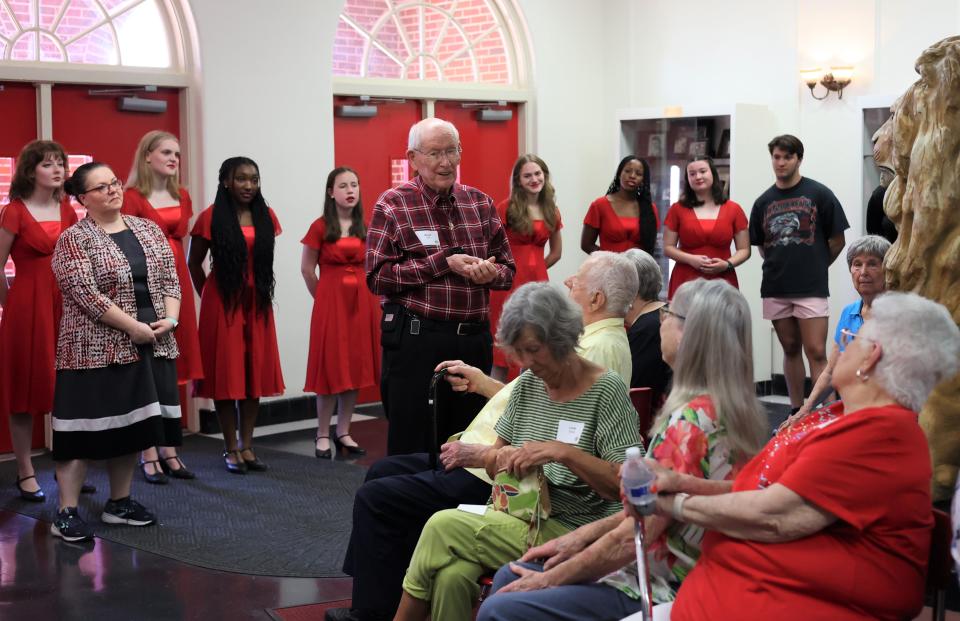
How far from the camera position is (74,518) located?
17.2ft

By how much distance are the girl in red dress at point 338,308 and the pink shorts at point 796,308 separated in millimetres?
2462

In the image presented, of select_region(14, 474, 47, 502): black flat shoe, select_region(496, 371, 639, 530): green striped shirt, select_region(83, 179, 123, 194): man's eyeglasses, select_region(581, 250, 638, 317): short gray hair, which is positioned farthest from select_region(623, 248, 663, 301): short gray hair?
select_region(14, 474, 47, 502): black flat shoe

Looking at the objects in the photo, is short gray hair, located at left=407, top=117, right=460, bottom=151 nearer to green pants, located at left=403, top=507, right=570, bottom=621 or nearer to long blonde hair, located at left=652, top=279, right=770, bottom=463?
green pants, located at left=403, top=507, right=570, bottom=621

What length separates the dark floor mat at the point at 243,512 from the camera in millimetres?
4941

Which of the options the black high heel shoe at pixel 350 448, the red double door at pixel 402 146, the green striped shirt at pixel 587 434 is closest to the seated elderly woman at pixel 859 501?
the green striped shirt at pixel 587 434

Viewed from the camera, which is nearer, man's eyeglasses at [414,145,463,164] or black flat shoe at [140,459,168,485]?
man's eyeglasses at [414,145,463,164]

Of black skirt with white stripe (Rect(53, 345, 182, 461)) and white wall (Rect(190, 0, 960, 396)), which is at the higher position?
white wall (Rect(190, 0, 960, 396))

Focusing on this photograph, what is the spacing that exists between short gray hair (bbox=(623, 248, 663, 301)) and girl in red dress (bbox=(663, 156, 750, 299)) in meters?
3.22

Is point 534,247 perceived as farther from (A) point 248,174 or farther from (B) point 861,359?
(B) point 861,359

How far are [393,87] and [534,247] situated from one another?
67.2 inches

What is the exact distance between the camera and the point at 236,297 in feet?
21.3

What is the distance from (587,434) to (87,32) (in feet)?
17.2

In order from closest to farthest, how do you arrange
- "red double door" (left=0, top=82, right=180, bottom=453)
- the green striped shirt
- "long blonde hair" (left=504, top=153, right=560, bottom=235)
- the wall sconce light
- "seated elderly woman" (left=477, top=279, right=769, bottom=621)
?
"seated elderly woman" (left=477, top=279, right=769, bottom=621) < the green striped shirt < "red double door" (left=0, top=82, right=180, bottom=453) < "long blonde hair" (left=504, top=153, right=560, bottom=235) < the wall sconce light

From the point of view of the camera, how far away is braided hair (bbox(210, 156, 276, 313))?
6.38 meters
